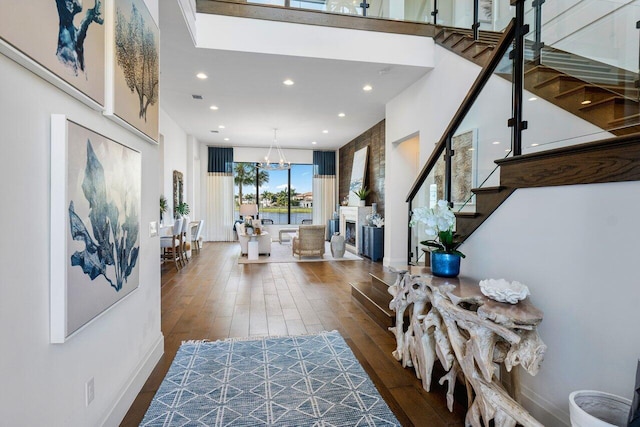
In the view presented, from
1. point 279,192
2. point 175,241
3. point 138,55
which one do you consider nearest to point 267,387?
point 138,55

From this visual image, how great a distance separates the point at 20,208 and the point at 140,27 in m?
1.66

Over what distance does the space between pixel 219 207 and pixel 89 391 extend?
983 centimetres

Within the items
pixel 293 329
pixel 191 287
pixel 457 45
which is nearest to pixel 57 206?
pixel 293 329

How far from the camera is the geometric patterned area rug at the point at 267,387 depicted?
1.97 metres

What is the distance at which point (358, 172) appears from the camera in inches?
359

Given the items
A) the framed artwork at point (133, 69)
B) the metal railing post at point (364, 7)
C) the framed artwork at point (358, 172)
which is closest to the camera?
the framed artwork at point (133, 69)

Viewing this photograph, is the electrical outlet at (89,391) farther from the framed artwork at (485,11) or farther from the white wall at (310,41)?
the framed artwork at (485,11)

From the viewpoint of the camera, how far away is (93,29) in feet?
5.04

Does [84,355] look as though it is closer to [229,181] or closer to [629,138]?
[629,138]

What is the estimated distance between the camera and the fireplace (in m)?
8.94

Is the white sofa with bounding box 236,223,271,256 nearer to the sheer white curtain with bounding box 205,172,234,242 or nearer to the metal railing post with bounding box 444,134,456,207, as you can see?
the sheer white curtain with bounding box 205,172,234,242

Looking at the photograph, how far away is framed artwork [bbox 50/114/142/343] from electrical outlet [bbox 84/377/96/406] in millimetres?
344

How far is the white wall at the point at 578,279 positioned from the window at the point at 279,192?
1013 centimetres

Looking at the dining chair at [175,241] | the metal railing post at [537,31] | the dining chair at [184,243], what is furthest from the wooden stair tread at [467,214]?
the dining chair at [184,243]
